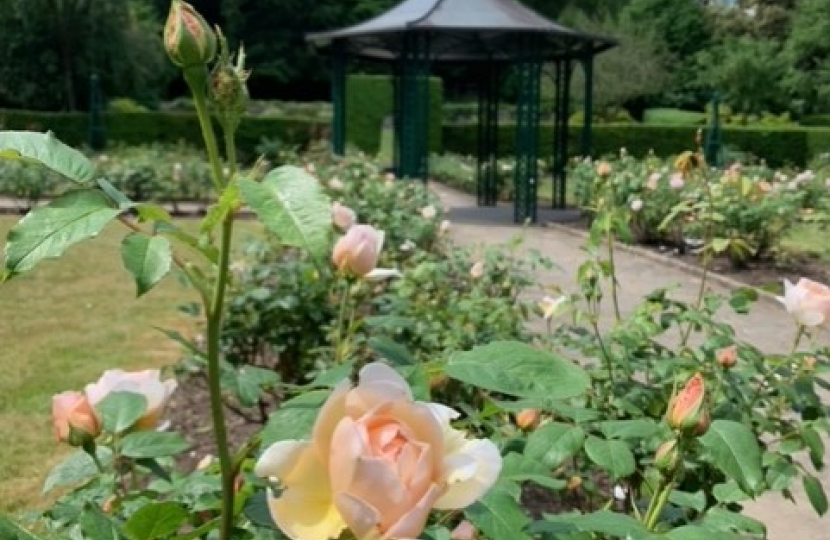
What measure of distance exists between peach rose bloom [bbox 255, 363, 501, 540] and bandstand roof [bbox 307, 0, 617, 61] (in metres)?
10.8

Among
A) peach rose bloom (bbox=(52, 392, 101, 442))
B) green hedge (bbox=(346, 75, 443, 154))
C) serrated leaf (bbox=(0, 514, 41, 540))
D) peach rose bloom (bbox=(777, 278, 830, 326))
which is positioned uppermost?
serrated leaf (bbox=(0, 514, 41, 540))

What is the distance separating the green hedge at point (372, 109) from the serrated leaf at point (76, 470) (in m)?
19.8

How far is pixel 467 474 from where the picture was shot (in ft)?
2.06

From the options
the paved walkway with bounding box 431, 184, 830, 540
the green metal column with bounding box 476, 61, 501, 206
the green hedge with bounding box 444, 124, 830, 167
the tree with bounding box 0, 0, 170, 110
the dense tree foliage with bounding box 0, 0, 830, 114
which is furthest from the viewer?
the dense tree foliage with bounding box 0, 0, 830, 114

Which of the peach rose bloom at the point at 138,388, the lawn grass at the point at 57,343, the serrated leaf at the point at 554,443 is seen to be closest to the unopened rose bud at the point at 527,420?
the serrated leaf at the point at 554,443

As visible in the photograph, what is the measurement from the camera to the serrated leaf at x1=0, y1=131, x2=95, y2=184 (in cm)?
75

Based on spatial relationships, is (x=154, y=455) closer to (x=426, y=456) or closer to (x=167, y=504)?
(x=167, y=504)

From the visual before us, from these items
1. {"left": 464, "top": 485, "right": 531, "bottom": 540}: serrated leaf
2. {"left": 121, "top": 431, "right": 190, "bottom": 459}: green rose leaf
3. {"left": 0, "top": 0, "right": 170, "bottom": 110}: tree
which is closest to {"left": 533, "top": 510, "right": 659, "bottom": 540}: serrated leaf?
{"left": 464, "top": 485, "right": 531, "bottom": 540}: serrated leaf

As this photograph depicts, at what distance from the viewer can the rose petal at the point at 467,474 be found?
0.63m

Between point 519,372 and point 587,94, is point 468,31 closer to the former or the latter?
point 587,94

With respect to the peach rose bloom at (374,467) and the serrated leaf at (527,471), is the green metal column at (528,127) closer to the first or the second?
the serrated leaf at (527,471)

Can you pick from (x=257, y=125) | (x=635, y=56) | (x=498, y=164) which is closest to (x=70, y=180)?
(x=498, y=164)

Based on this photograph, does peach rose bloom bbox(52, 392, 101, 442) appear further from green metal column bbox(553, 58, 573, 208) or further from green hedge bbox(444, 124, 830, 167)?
green hedge bbox(444, 124, 830, 167)

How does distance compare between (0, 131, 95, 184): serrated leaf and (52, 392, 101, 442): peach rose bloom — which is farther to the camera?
(52, 392, 101, 442): peach rose bloom
